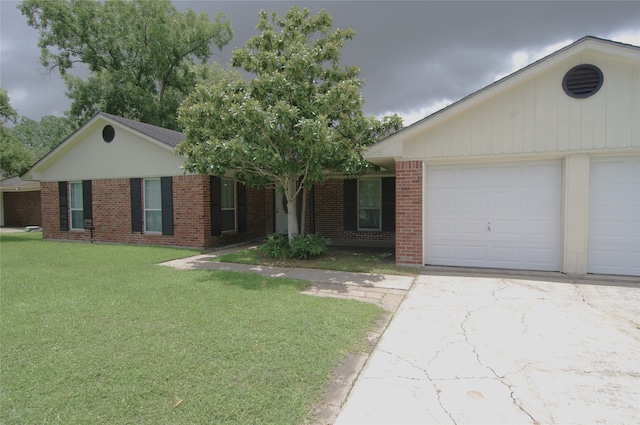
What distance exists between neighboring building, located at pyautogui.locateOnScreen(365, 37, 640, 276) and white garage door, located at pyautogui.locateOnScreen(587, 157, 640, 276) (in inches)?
0.6

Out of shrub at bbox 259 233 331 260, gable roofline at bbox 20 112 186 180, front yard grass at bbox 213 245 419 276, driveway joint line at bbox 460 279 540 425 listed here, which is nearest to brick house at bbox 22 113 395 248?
gable roofline at bbox 20 112 186 180

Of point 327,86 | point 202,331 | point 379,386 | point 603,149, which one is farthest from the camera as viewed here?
point 327,86

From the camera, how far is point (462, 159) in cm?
710

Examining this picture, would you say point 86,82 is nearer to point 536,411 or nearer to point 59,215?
point 59,215

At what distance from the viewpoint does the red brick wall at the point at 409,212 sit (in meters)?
Result: 7.32

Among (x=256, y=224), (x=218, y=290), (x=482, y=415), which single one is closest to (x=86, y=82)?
(x=256, y=224)

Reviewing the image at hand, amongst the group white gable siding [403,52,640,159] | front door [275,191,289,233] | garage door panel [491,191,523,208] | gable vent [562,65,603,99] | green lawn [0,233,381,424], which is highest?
gable vent [562,65,603,99]

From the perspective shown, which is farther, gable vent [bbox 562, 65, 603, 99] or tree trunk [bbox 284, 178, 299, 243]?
tree trunk [bbox 284, 178, 299, 243]

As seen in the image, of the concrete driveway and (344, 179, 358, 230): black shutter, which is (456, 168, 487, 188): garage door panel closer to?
the concrete driveway

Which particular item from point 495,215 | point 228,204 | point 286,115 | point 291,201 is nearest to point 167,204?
point 228,204

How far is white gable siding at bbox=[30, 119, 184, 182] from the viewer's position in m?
10.8

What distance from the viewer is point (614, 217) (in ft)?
20.5

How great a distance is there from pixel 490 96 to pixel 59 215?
1486 cm

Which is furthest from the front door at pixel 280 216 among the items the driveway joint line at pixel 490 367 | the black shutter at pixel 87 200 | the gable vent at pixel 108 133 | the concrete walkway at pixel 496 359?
the driveway joint line at pixel 490 367
